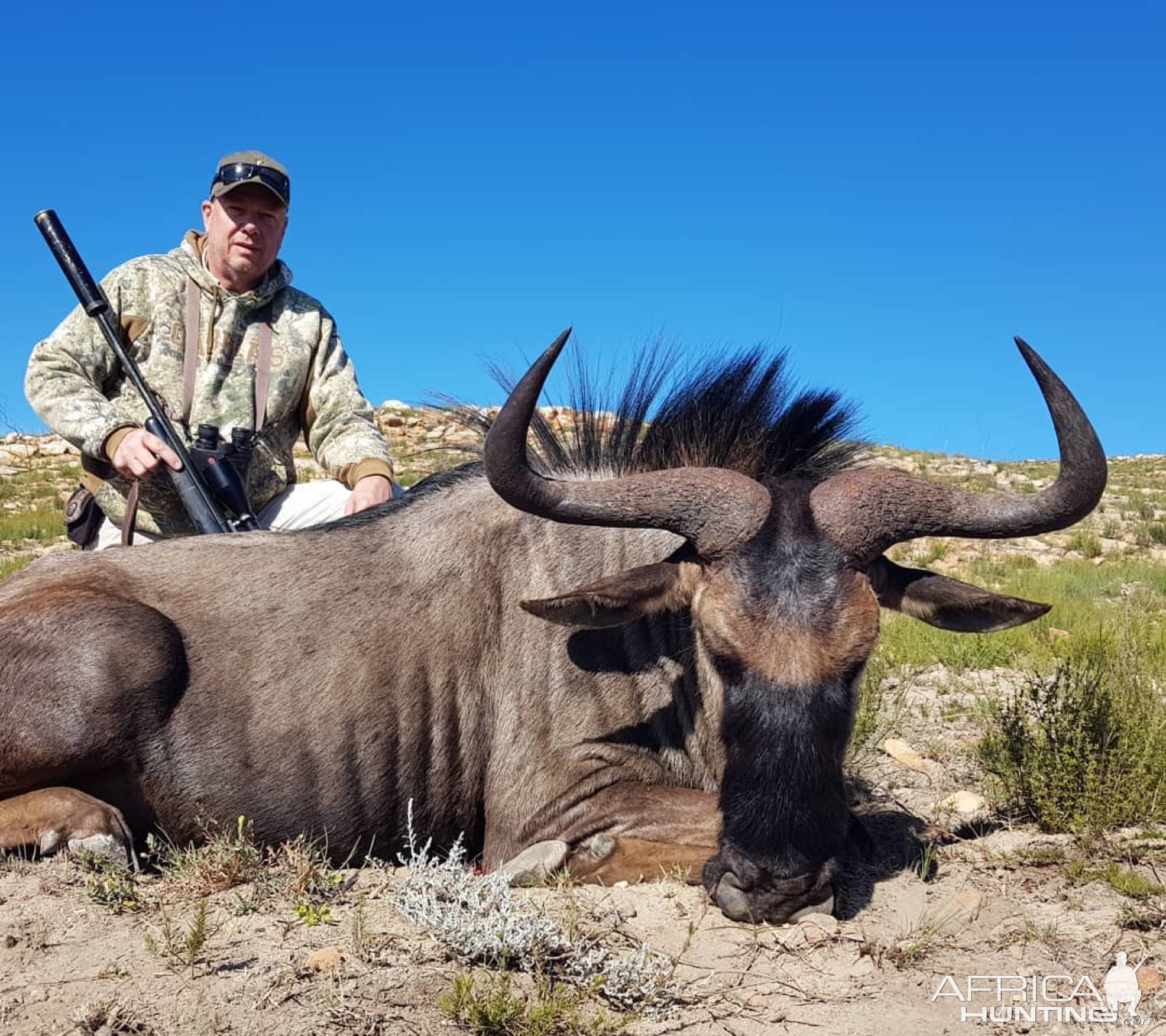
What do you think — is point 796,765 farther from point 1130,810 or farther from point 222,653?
point 222,653

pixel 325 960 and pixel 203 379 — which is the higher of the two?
pixel 203 379

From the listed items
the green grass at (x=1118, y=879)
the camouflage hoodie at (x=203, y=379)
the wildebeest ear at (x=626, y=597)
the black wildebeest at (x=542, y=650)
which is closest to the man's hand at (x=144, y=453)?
the camouflage hoodie at (x=203, y=379)

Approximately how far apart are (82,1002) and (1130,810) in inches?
146

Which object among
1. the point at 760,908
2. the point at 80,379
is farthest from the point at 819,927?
the point at 80,379

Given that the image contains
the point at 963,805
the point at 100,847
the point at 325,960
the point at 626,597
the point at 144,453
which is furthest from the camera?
the point at 144,453

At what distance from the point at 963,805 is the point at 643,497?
2.25m

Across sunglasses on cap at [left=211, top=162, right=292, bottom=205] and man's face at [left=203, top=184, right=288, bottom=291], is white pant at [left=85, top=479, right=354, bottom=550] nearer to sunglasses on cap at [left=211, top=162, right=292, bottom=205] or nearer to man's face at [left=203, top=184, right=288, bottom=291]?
man's face at [left=203, top=184, right=288, bottom=291]

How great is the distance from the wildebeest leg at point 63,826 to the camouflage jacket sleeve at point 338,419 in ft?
8.90

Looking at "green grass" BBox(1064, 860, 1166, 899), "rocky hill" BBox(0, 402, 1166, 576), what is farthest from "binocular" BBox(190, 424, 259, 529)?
"green grass" BBox(1064, 860, 1166, 899)

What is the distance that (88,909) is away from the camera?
3.51 meters

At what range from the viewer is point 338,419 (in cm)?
664

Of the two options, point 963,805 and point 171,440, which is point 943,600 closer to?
point 963,805

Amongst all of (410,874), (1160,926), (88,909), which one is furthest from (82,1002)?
(1160,926)

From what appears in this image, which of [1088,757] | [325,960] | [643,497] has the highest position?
[643,497]
